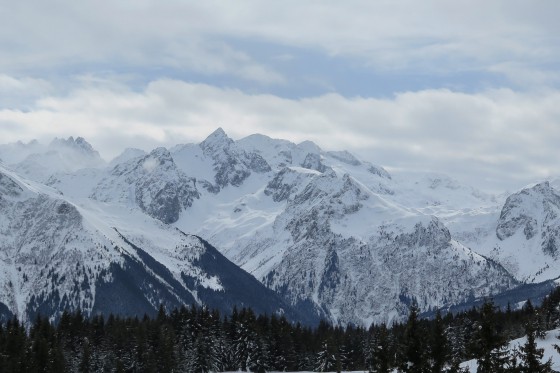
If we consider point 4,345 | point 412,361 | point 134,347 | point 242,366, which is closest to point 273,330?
point 242,366

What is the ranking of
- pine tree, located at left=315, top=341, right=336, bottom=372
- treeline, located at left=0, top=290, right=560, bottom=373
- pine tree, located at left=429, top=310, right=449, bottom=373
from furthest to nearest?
pine tree, located at left=315, top=341, right=336, bottom=372 → treeline, located at left=0, top=290, right=560, bottom=373 → pine tree, located at left=429, top=310, right=449, bottom=373

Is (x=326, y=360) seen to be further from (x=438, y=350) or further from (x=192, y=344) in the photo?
(x=438, y=350)

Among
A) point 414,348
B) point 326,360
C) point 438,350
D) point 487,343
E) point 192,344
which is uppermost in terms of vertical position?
point 192,344

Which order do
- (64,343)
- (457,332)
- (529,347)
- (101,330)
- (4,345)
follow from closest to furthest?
(529,347), (4,345), (64,343), (101,330), (457,332)

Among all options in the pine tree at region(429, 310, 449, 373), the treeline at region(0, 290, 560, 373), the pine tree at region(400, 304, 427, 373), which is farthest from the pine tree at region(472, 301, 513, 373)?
the treeline at region(0, 290, 560, 373)

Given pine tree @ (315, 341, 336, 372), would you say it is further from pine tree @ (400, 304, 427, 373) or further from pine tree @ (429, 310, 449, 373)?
pine tree @ (429, 310, 449, 373)

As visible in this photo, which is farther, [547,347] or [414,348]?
[547,347]

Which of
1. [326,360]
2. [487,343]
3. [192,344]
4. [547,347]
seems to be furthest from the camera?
[326,360]

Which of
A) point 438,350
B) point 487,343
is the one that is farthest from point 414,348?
point 487,343

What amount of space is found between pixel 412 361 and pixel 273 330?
121770 millimetres

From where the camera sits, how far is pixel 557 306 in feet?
654

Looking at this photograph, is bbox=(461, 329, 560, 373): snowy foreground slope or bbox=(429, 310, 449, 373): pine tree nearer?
bbox=(429, 310, 449, 373): pine tree

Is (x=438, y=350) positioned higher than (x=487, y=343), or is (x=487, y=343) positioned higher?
(x=487, y=343)

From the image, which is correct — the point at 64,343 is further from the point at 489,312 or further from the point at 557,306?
the point at 489,312
